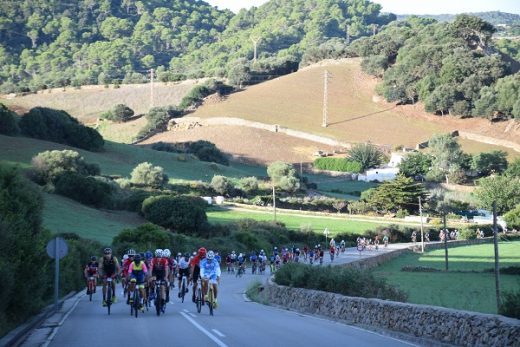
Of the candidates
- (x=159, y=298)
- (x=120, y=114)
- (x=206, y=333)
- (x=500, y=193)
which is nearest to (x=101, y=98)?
(x=120, y=114)

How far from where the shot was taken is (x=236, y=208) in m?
87.2

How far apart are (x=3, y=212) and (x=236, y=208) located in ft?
221

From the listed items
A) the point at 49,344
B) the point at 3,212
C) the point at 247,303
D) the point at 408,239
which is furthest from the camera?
the point at 408,239

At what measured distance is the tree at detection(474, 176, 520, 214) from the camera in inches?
3967

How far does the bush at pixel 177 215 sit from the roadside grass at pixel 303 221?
657 cm

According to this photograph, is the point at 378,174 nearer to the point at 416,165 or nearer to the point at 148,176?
the point at 416,165

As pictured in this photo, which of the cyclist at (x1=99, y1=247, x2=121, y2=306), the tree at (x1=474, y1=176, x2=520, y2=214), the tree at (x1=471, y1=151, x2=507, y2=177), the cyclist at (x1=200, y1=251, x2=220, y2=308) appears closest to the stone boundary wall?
the cyclist at (x1=200, y1=251, x2=220, y2=308)

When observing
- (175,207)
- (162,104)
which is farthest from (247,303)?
(162,104)

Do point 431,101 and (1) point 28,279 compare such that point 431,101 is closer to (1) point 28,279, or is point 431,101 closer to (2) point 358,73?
(2) point 358,73

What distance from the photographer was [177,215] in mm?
68312

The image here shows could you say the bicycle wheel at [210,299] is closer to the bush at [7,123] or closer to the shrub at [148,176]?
the shrub at [148,176]

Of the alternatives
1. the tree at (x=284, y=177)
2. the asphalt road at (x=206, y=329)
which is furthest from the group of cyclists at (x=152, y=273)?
the tree at (x=284, y=177)

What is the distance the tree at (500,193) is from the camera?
100750 mm

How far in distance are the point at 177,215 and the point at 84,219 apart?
24.5 ft
